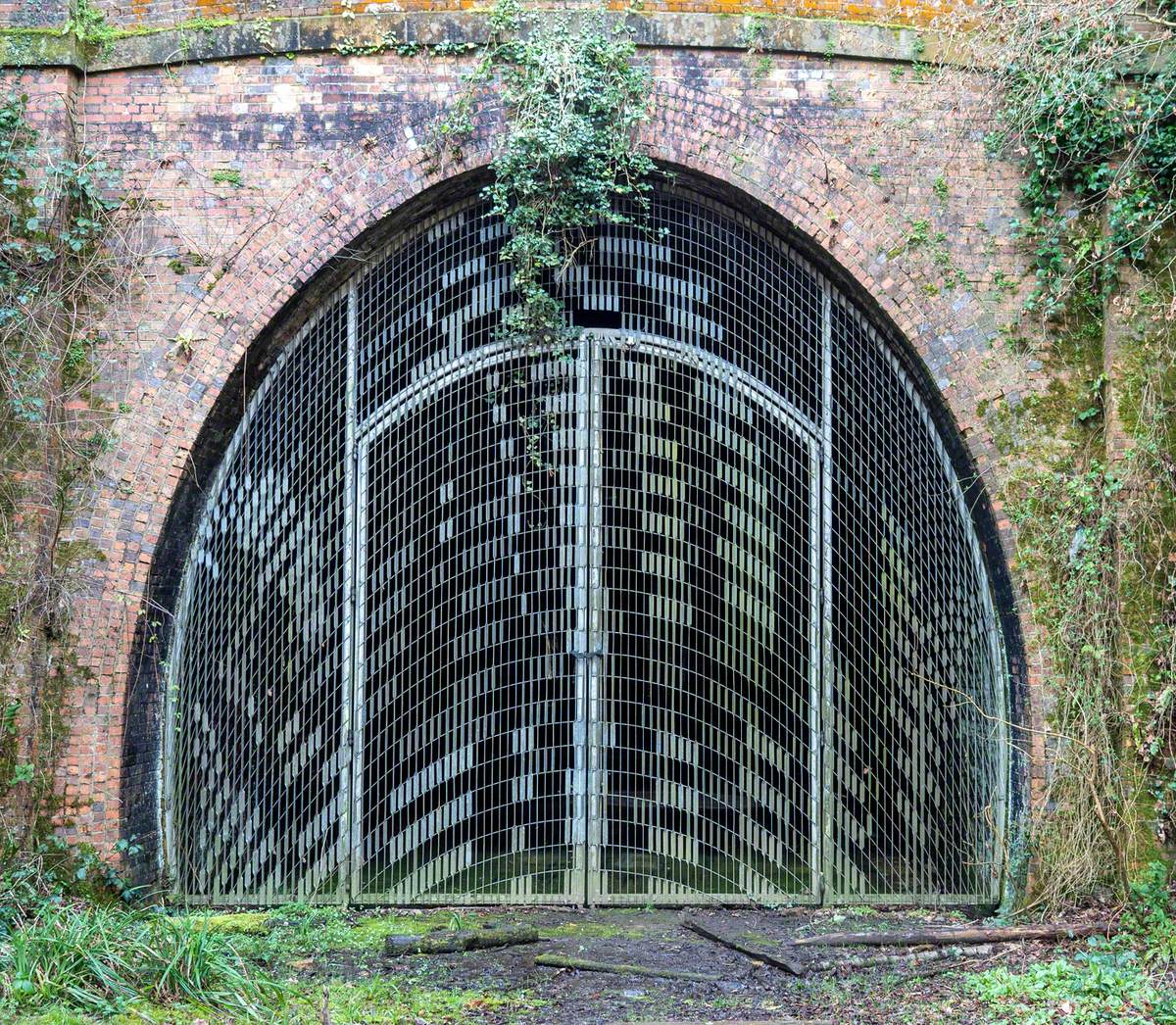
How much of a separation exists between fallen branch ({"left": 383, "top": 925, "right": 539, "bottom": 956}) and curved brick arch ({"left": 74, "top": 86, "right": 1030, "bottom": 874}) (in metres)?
1.97

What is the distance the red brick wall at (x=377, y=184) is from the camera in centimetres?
721

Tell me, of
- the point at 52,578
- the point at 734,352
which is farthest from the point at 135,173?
the point at 734,352

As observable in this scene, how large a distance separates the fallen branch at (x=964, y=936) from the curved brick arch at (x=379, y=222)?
2.87 m

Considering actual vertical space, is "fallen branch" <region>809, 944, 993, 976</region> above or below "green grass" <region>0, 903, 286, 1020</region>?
below

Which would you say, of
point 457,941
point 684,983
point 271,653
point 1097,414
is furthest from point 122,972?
point 1097,414

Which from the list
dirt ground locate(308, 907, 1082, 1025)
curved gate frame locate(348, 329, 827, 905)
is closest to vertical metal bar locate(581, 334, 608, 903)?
curved gate frame locate(348, 329, 827, 905)

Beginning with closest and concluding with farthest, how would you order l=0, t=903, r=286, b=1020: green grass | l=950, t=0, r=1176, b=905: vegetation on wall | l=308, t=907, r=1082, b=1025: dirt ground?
1. l=0, t=903, r=286, b=1020: green grass
2. l=308, t=907, r=1082, b=1025: dirt ground
3. l=950, t=0, r=1176, b=905: vegetation on wall

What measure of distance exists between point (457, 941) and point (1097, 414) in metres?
5.12

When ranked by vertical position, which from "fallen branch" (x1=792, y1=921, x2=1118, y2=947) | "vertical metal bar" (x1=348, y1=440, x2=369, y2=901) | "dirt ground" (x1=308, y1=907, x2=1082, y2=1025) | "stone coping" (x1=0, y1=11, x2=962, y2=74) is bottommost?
"dirt ground" (x1=308, y1=907, x2=1082, y2=1025)

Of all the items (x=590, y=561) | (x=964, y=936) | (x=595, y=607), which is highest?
(x=590, y=561)

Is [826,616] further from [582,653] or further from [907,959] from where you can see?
[907,959]

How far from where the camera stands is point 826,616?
7512mm

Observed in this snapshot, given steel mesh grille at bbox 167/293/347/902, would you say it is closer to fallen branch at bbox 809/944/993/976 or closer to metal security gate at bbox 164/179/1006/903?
metal security gate at bbox 164/179/1006/903

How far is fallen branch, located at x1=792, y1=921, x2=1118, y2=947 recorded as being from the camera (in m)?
6.47
